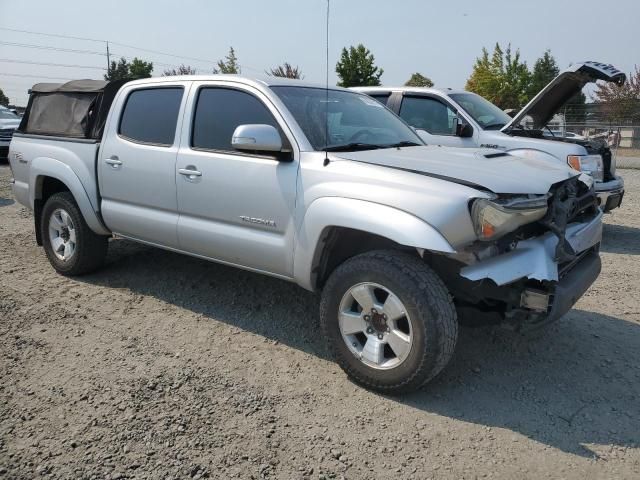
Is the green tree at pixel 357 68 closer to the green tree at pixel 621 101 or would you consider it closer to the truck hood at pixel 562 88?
the green tree at pixel 621 101

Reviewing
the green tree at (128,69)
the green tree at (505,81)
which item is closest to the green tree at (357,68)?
the green tree at (505,81)

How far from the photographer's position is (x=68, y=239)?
210 inches

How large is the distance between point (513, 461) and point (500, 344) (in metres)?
1.39

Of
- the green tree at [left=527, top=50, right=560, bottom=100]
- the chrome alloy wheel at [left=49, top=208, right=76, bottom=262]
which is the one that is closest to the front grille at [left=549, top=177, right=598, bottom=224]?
the chrome alloy wheel at [left=49, top=208, right=76, bottom=262]

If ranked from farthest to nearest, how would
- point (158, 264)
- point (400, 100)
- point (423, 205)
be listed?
point (400, 100) < point (158, 264) < point (423, 205)

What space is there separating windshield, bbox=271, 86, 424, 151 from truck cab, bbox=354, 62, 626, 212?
2490 millimetres

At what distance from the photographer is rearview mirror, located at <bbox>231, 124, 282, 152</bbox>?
3.44 m

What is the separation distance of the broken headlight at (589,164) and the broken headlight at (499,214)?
4198 mm

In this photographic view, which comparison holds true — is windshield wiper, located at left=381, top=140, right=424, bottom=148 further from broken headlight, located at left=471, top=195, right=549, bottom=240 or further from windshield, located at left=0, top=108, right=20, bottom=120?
windshield, located at left=0, top=108, right=20, bottom=120

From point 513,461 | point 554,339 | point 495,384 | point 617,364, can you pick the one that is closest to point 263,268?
point 495,384

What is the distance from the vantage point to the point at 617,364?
3697mm

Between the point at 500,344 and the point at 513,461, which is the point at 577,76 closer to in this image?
the point at 500,344

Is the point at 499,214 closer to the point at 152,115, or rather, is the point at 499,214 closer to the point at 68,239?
the point at 152,115

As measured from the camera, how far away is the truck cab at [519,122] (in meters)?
6.80
